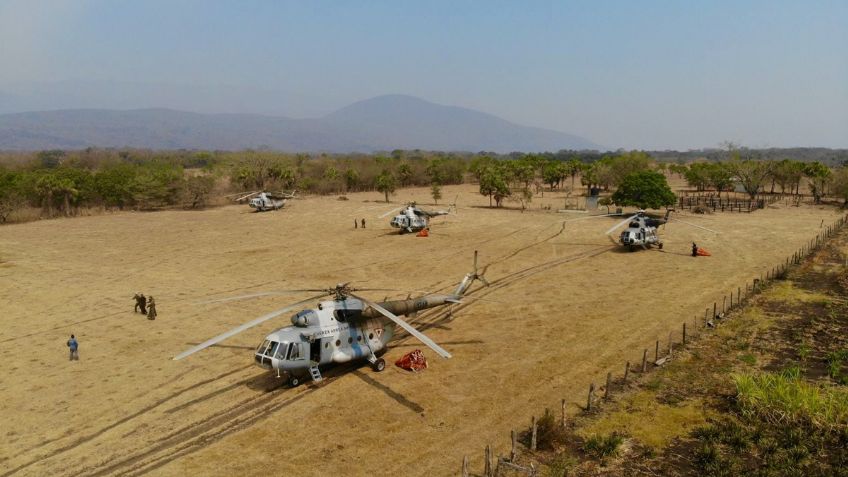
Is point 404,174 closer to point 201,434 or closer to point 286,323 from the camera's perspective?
point 286,323

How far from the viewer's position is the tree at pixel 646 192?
5734 cm

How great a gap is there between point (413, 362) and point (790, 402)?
12567mm

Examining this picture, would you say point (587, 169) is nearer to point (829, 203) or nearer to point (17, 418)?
point (829, 203)

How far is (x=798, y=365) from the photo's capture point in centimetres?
1970

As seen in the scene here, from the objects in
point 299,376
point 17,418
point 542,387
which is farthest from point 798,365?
point 17,418

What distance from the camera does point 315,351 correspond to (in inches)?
733

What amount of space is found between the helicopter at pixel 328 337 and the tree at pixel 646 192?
45.2m

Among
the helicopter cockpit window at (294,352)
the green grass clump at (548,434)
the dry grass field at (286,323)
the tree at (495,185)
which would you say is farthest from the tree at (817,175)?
the helicopter cockpit window at (294,352)

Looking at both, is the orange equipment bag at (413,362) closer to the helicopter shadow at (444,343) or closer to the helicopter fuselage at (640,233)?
the helicopter shadow at (444,343)

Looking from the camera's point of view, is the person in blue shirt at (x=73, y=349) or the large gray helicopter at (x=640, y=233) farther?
the large gray helicopter at (x=640, y=233)

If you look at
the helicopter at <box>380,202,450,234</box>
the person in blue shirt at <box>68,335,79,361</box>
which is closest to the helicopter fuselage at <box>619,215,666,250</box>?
the helicopter at <box>380,202,450,234</box>

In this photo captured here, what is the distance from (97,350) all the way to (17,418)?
19.6ft

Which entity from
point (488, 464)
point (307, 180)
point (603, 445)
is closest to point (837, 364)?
point (603, 445)

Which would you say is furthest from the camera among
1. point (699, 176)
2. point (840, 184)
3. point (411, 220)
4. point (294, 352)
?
point (699, 176)
